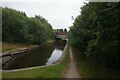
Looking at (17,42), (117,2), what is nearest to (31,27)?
(17,42)

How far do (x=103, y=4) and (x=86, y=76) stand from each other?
6.60m

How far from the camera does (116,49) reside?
15.3 metres

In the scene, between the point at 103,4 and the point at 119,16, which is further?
the point at 103,4

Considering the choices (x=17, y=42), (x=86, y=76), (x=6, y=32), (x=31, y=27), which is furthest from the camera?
(x=31, y=27)

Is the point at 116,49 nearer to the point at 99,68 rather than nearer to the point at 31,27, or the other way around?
the point at 99,68

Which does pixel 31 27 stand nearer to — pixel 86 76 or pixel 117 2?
pixel 86 76

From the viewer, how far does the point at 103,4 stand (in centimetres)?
1689

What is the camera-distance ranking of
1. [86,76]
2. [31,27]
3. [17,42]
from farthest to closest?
[31,27]
[17,42]
[86,76]

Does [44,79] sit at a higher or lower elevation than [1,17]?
lower

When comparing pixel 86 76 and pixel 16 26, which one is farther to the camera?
pixel 16 26

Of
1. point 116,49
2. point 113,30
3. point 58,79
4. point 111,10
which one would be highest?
point 111,10

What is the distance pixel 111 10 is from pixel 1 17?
1834 inches

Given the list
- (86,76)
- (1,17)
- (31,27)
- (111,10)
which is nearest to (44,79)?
(86,76)

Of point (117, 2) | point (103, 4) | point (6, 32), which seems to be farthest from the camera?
point (6, 32)
